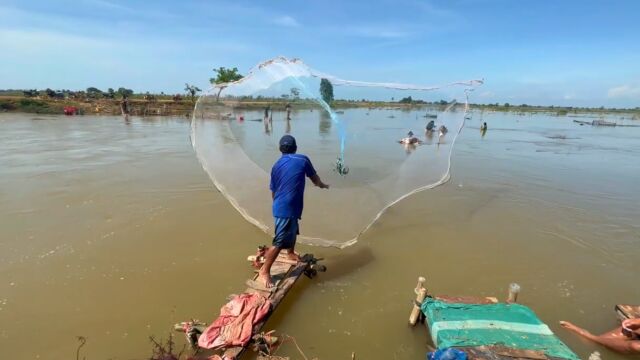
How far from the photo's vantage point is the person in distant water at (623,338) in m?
3.78

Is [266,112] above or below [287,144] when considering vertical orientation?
above

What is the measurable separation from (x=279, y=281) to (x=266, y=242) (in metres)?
1.80

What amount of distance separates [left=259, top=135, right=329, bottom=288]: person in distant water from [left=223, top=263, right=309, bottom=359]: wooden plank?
15 centimetres

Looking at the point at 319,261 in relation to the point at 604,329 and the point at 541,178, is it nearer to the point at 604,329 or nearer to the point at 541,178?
the point at 604,329

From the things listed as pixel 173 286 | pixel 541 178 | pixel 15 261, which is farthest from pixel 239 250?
pixel 541 178

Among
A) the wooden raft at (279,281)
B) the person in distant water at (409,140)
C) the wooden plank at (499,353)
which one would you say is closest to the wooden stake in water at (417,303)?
the wooden plank at (499,353)

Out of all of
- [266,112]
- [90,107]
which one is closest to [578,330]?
[266,112]

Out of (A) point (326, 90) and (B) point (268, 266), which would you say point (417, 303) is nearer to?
(B) point (268, 266)

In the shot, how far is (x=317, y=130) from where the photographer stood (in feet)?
23.9

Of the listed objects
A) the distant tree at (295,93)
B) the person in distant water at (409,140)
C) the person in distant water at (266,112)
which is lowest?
the person in distant water at (409,140)

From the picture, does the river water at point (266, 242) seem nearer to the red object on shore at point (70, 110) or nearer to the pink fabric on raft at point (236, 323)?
the pink fabric on raft at point (236, 323)

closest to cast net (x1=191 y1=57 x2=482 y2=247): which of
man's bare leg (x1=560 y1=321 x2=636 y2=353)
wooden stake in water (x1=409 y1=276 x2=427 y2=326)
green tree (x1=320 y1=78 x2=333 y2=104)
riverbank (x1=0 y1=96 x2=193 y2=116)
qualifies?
green tree (x1=320 y1=78 x2=333 y2=104)

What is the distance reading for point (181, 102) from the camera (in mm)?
38562

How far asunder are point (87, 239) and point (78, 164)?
671cm
